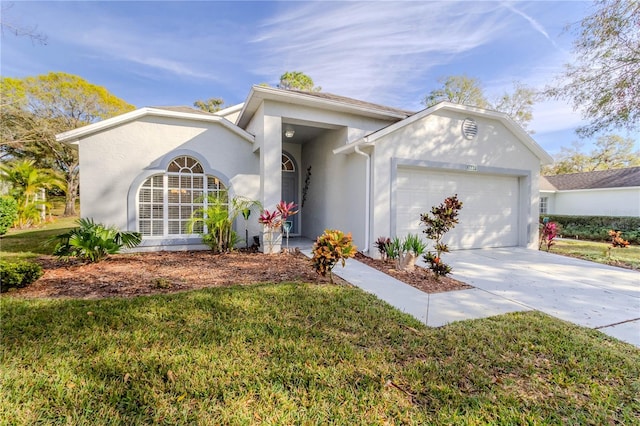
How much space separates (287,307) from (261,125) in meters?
5.96

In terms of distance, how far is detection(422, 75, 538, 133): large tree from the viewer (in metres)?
23.2

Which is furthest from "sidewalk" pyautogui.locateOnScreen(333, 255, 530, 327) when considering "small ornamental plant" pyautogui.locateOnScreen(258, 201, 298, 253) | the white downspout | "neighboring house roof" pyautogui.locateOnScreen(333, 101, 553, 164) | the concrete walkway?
"neighboring house roof" pyautogui.locateOnScreen(333, 101, 553, 164)

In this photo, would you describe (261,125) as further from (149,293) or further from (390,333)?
(390,333)

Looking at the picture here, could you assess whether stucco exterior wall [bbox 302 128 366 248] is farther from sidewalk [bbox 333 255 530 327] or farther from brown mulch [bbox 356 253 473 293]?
sidewalk [bbox 333 255 530 327]

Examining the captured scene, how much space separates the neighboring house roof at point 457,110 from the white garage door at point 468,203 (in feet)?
4.24

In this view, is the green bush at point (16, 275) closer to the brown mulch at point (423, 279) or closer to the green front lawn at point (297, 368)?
the green front lawn at point (297, 368)

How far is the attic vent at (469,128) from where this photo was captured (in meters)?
9.18

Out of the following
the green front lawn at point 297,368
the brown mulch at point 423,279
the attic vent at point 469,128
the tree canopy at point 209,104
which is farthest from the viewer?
the tree canopy at point 209,104

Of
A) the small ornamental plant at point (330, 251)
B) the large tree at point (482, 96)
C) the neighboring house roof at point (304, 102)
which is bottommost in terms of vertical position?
the small ornamental plant at point (330, 251)

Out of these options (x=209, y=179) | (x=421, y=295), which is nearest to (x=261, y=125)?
(x=209, y=179)

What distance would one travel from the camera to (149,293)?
15.6ft

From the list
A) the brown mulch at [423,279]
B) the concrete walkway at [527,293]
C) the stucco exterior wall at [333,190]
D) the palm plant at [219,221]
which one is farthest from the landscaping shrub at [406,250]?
the palm plant at [219,221]

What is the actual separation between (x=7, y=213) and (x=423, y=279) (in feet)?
53.5

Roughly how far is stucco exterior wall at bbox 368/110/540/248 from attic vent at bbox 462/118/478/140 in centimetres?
13
